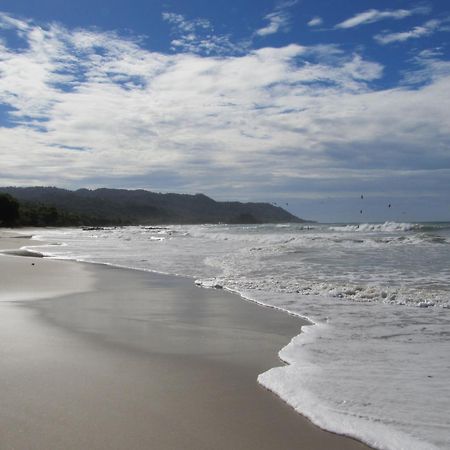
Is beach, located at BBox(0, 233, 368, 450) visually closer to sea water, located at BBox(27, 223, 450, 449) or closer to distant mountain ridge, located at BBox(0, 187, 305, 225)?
sea water, located at BBox(27, 223, 450, 449)

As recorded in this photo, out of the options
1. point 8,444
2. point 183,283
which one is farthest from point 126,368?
point 183,283

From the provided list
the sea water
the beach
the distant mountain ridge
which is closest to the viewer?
the beach

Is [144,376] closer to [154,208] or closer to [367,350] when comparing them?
[367,350]

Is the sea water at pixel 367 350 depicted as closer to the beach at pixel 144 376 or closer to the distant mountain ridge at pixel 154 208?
the beach at pixel 144 376

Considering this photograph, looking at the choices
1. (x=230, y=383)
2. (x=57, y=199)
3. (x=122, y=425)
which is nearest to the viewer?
(x=122, y=425)

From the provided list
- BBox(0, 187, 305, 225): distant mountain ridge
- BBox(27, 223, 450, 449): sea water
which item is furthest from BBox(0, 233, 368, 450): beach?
BBox(0, 187, 305, 225): distant mountain ridge

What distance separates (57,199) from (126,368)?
598 ft

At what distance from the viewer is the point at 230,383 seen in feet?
14.3

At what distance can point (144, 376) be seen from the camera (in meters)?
4.45

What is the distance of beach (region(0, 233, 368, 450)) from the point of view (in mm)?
3229

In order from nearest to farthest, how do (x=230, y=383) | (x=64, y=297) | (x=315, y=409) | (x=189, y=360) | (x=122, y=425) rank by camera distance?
(x=122, y=425) < (x=315, y=409) < (x=230, y=383) < (x=189, y=360) < (x=64, y=297)

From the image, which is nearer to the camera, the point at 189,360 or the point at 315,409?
the point at 315,409

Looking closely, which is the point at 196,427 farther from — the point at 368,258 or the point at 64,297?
the point at 368,258

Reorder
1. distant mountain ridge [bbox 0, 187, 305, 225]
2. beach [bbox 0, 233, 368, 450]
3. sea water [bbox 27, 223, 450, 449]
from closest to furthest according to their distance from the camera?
beach [bbox 0, 233, 368, 450] → sea water [bbox 27, 223, 450, 449] → distant mountain ridge [bbox 0, 187, 305, 225]
